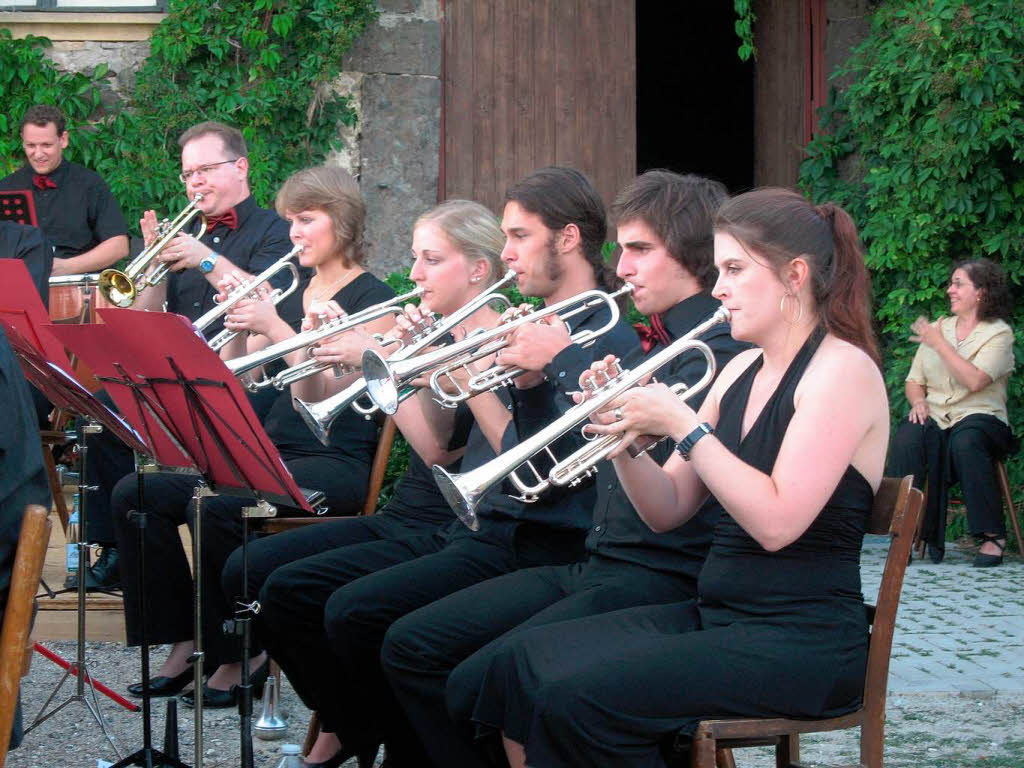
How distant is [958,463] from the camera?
7082mm

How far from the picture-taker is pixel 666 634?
8.69 feet

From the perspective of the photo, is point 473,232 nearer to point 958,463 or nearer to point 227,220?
point 227,220

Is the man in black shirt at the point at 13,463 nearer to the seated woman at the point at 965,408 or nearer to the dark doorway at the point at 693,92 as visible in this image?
the seated woman at the point at 965,408

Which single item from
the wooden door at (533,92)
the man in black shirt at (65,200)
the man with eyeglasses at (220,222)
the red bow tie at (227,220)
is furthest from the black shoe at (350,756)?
the wooden door at (533,92)

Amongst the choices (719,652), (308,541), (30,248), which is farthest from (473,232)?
(30,248)

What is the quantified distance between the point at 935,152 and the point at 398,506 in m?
4.91

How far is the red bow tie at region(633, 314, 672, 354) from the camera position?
10.5ft

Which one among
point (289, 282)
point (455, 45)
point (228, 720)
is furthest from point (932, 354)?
point (228, 720)

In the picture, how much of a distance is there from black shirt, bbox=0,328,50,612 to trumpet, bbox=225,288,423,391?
956 millimetres

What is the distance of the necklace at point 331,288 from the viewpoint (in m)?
4.59

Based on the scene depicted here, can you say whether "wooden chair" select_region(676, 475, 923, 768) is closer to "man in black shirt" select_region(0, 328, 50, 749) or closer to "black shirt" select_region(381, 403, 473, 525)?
"man in black shirt" select_region(0, 328, 50, 749)

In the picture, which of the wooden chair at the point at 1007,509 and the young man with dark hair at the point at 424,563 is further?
the wooden chair at the point at 1007,509

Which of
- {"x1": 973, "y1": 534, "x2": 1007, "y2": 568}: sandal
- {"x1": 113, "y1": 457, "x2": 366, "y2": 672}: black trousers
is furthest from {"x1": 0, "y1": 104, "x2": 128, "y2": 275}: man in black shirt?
{"x1": 973, "y1": 534, "x2": 1007, "y2": 568}: sandal

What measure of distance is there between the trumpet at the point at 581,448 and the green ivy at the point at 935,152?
17.4ft
